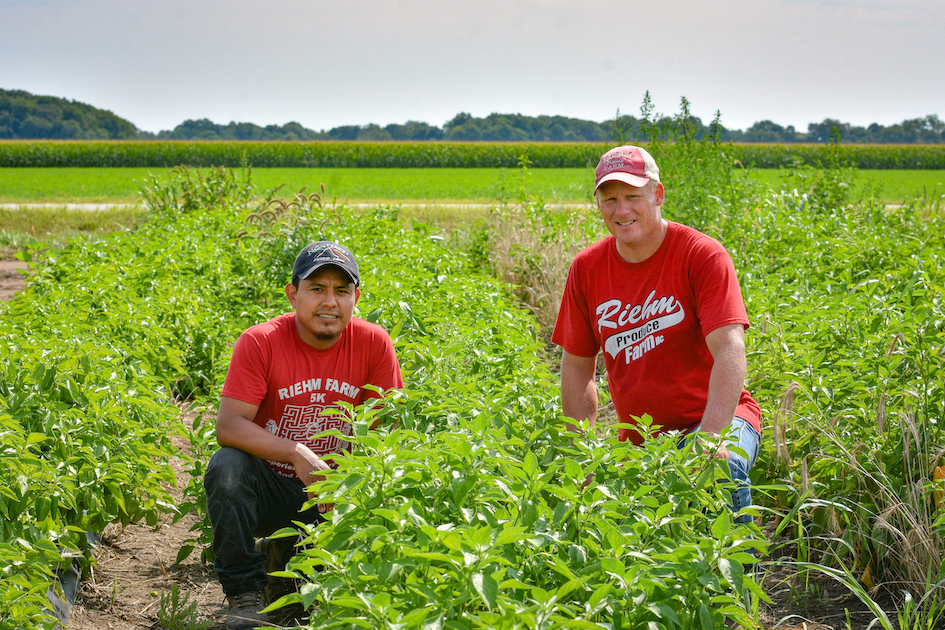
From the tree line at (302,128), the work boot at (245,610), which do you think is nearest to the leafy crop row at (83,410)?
the work boot at (245,610)

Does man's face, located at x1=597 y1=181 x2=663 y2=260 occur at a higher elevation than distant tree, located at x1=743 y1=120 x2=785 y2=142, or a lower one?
lower

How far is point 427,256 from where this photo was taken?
602cm

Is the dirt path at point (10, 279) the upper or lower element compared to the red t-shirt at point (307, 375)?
lower

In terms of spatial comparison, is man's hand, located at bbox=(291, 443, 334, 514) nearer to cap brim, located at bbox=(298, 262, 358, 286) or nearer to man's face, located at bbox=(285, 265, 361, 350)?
man's face, located at bbox=(285, 265, 361, 350)

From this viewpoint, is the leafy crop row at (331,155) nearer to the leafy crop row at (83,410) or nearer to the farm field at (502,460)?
the farm field at (502,460)

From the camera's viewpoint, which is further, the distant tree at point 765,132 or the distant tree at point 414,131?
the distant tree at point 414,131

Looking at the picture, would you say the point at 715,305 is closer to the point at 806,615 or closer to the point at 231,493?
the point at 806,615

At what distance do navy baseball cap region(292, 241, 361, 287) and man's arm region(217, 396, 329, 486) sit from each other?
559 millimetres

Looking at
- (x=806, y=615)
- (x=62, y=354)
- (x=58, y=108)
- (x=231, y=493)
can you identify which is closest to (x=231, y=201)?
(x=62, y=354)

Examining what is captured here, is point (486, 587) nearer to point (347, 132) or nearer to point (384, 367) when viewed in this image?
point (384, 367)

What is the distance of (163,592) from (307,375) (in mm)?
1071

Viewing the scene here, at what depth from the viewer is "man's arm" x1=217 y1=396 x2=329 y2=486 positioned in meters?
2.71

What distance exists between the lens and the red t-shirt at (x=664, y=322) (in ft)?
8.98

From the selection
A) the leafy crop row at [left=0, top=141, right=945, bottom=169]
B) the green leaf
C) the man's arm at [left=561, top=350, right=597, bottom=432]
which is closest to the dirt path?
the man's arm at [left=561, top=350, right=597, bottom=432]
